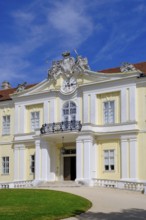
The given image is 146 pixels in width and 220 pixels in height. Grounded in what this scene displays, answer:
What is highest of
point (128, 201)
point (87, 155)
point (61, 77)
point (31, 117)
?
point (61, 77)

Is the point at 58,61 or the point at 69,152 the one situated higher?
the point at 58,61

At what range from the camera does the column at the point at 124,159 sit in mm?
31328

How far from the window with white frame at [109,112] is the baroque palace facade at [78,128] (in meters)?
0.07

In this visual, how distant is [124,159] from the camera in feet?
104

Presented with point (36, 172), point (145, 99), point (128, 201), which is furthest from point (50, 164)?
point (128, 201)

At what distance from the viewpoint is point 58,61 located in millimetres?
36000

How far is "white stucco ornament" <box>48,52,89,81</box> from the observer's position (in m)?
34.8

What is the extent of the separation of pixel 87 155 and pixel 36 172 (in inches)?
191

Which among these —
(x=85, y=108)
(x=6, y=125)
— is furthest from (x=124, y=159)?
(x=6, y=125)

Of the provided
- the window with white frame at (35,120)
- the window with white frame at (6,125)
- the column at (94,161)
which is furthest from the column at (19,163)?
the column at (94,161)

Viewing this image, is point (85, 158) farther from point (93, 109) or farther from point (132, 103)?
point (132, 103)

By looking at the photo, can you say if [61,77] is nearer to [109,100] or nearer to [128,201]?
[109,100]

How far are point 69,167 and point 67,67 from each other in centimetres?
792

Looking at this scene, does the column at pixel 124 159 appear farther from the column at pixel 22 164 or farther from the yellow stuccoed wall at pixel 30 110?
the column at pixel 22 164
